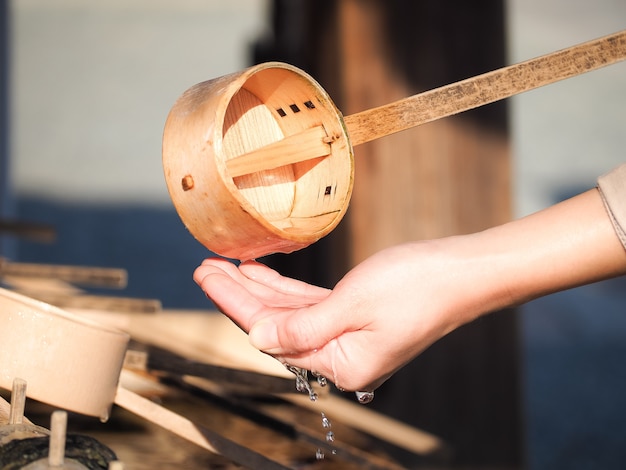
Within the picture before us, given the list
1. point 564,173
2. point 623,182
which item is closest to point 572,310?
point 564,173

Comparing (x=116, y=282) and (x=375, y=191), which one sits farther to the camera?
(x=375, y=191)

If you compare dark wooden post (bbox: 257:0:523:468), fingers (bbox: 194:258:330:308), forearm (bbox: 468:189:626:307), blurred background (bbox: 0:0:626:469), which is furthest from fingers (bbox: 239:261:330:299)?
blurred background (bbox: 0:0:626:469)

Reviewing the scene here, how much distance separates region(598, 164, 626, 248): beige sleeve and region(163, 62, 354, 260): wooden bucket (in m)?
0.40

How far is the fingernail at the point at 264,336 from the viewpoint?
1.29 m

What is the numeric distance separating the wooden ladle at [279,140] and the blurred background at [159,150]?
30.7 feet

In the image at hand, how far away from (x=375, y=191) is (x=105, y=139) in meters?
16.4

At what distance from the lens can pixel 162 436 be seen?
1844 millimetres

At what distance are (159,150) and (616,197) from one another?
58.1 feet

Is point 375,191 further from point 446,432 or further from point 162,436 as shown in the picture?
point 162,436

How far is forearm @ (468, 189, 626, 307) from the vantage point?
132 cm

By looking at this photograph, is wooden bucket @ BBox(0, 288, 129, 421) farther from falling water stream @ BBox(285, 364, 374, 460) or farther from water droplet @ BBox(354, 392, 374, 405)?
water droplet @ BBox(354, 392, 374, 405)

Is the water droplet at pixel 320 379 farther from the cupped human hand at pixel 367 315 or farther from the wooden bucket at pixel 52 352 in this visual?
the wooden bucket at pixel 52 352

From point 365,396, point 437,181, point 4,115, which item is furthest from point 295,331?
point 4,115

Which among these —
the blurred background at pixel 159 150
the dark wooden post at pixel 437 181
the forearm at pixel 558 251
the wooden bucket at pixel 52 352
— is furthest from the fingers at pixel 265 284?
the blurred background at pixel 159 150
